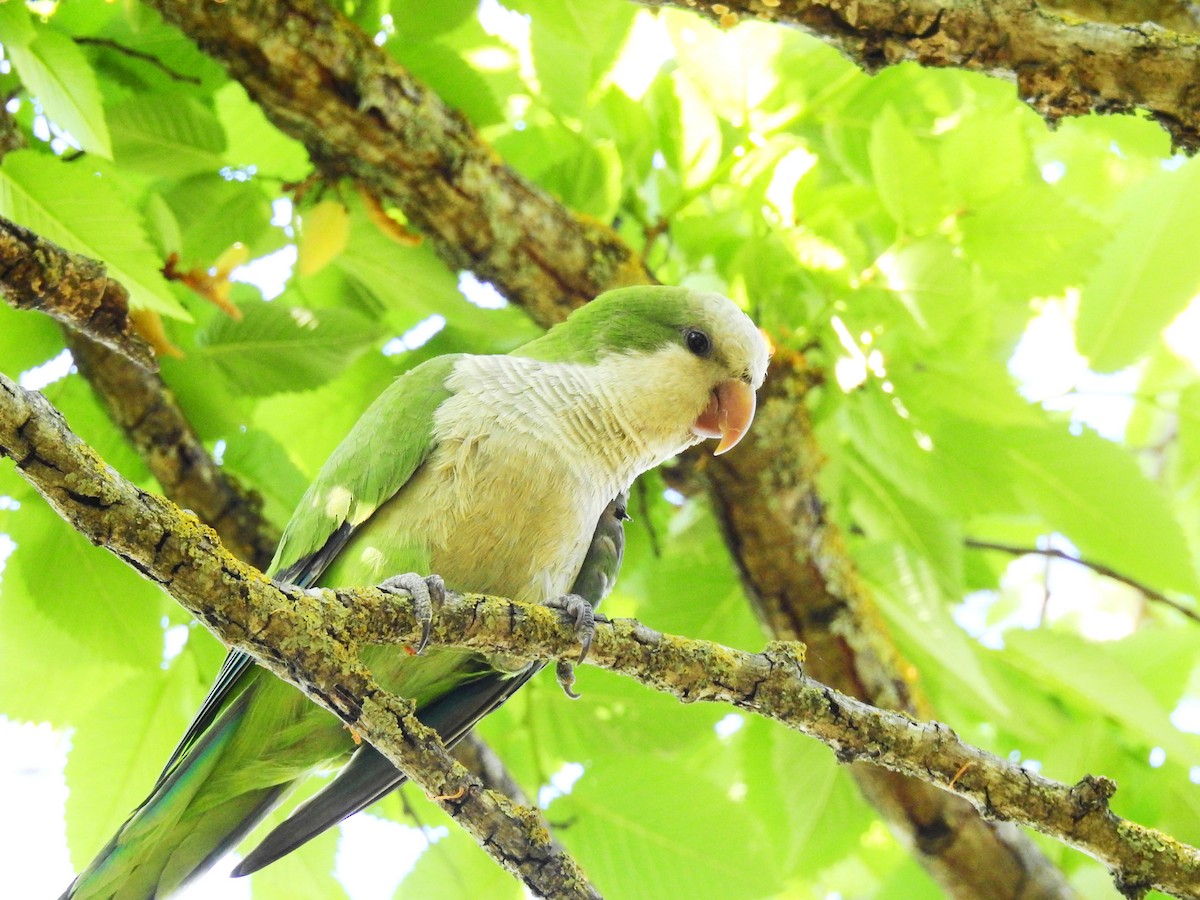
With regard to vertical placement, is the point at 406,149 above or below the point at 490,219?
above

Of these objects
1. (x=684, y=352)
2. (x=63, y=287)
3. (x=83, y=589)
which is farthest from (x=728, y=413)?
(x=83, y=589)

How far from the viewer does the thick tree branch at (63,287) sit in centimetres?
224

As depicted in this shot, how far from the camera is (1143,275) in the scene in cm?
356

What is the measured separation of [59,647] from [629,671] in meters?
2.08

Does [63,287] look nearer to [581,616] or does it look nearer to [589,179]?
[581,616]

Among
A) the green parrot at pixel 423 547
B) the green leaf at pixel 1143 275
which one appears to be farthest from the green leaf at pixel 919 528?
the green parrot at pixel 423 547

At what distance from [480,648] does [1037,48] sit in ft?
7.03

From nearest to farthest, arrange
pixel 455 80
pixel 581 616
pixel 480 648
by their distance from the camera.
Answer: pixel 480 648, pixel 581 616, pixel 455 80

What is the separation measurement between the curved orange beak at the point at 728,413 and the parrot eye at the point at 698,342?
122mm

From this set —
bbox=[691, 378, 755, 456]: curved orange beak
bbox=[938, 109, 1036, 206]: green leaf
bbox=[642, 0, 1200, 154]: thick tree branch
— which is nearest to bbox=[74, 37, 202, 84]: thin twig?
bbox=[642, 0, 1200, 154]: thick tree branch

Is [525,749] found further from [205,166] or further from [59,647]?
[205,166]

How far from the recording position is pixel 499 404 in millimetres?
3010

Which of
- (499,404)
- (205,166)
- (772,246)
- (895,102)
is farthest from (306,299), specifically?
(895,102)

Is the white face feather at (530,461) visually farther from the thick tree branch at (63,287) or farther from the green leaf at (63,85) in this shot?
the green leaf at (63,85)
